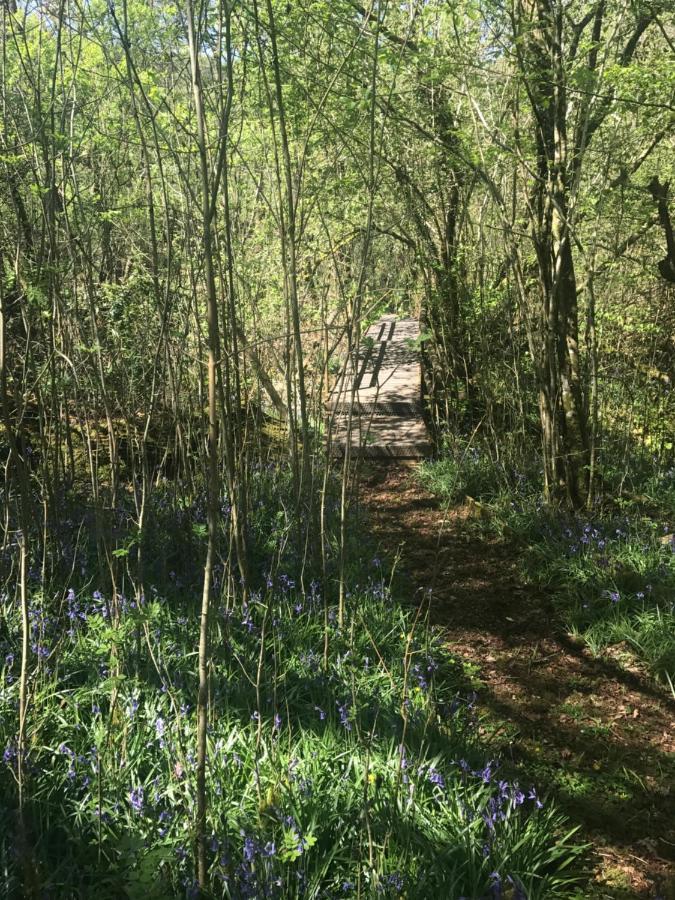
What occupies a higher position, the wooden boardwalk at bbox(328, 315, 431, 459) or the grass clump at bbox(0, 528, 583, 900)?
the wooden boardwalk at bbox(328, 315, 431, 459)

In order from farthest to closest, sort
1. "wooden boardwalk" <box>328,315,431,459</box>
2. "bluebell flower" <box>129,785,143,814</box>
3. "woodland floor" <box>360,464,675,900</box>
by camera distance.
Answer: "wooden boardwalk" <box>328,315,431,459</box>, "woodland floor" <box>360,464,675,900</box>, "bluebell flower" <box>129,785,143,814</box>

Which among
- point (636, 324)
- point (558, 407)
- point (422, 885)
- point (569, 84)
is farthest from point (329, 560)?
point (636, 324)

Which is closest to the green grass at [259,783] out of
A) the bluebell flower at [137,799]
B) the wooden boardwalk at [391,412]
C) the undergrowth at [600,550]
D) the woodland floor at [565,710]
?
the bluebell flower at [137,799]

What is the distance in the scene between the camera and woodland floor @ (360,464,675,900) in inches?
95.0

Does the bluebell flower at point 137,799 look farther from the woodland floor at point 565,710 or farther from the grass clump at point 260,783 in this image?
the woodland floor at point 565,710

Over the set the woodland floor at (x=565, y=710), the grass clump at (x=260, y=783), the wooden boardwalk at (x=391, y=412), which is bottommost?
the woodland floor at (x=565, y=710)

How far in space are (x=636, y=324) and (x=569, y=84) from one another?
266cm

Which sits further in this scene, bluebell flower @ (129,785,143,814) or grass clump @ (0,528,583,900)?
bluebell flower @ (129,785,143,814)

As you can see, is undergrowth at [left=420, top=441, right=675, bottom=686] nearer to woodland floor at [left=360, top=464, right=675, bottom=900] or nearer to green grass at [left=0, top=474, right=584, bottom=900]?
woodland floor at [left=360, top=464, right=675, bottom=900]

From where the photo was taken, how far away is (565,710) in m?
3.15

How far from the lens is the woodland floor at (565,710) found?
7.92ft

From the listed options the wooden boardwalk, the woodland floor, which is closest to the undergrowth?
the woodland floor

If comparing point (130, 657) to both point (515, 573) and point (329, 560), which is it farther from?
point (515, 573)

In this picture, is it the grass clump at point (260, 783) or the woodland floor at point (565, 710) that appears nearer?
the grass clump at point (260, 783)
